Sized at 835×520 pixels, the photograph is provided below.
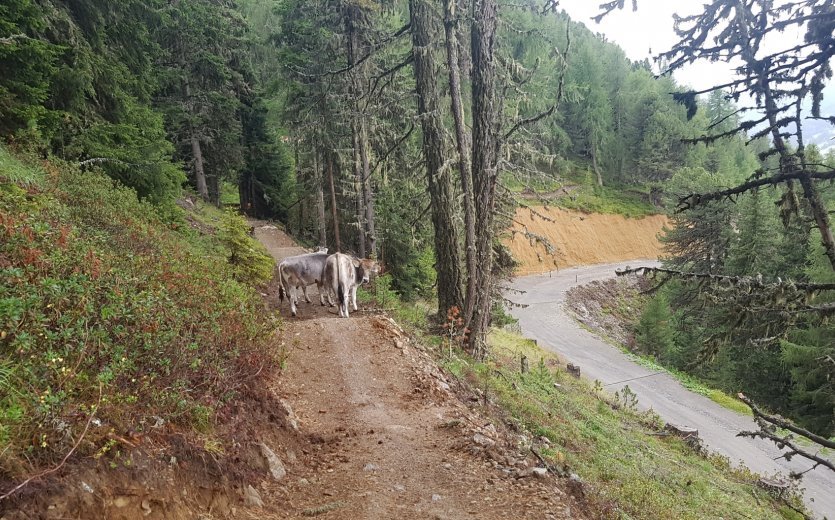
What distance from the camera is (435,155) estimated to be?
36.9ft

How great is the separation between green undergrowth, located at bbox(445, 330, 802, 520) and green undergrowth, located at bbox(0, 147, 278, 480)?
4.16 meters

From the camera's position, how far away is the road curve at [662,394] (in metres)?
14.8

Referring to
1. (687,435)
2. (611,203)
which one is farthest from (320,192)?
(611,203)

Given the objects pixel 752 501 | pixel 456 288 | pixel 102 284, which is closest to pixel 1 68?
pixel 102 284

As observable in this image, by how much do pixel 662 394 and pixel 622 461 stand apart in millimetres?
14506

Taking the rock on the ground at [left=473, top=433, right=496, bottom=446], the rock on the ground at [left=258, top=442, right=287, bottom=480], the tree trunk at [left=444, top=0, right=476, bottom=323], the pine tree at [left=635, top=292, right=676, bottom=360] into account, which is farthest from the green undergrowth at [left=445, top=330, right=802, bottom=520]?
the pine tree at [left=635, top=292, right=676, bottom=360]

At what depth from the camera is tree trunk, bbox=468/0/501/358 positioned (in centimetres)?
1046

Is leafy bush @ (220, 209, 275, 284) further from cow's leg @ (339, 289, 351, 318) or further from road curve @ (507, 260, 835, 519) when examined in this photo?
road curve @ (507, 260, 835, 519)

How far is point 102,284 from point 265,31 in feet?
157

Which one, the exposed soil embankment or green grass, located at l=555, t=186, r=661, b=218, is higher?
green grass, located at l=555, t=186, r=661, b=218

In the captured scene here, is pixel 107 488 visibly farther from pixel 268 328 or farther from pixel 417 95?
pixel 417 95

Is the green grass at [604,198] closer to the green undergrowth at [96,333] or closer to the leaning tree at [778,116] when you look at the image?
the leaning tree at [778,116]

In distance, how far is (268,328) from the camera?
24.9ft

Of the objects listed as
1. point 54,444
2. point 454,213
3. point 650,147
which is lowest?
point 54,444
